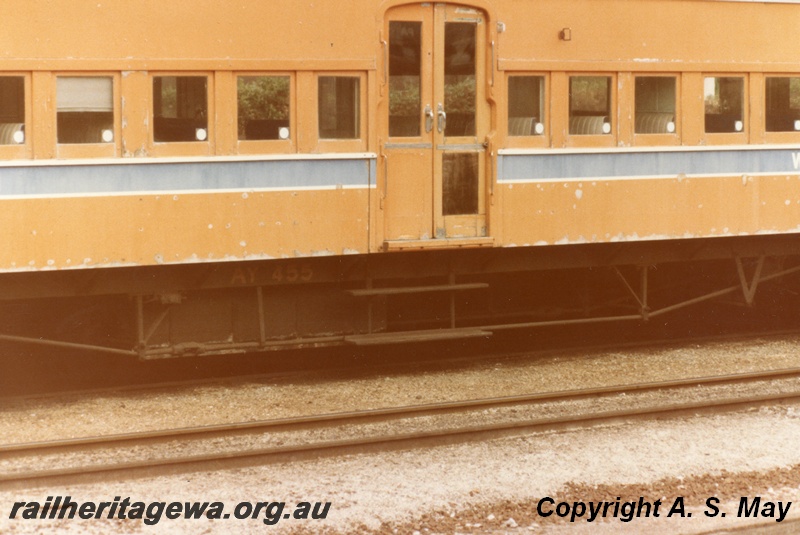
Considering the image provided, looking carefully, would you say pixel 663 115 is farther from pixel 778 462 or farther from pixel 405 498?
pixel 405 498

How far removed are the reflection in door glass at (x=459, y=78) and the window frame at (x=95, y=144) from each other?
2.67m

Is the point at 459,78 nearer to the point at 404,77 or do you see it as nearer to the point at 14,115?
the point at 404,77

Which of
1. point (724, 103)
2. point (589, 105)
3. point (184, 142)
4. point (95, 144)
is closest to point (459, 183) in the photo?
point (589, 105)

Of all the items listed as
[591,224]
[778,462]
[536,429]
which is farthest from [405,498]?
[591,224]

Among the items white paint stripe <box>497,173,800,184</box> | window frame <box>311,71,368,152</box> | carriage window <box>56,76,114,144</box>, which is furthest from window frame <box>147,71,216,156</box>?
white paint stripe <box>497,173,800,184</box>

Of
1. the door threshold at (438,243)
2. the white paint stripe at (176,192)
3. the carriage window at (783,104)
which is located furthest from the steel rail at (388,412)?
the carriage window at (783,104)

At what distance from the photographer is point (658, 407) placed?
8.26 m

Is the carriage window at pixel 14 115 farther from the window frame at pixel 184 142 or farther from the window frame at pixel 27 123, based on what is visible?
the window frame at pixel 184 142

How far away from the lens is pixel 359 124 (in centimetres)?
896

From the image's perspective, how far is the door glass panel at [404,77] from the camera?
29.7ft

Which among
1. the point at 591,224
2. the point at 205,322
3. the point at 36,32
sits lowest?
the point at 205,322

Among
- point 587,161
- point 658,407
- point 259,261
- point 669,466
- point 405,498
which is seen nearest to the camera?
point 405,498

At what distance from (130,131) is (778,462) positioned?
5162mm

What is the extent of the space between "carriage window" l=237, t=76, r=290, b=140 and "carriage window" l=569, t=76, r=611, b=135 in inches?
101
